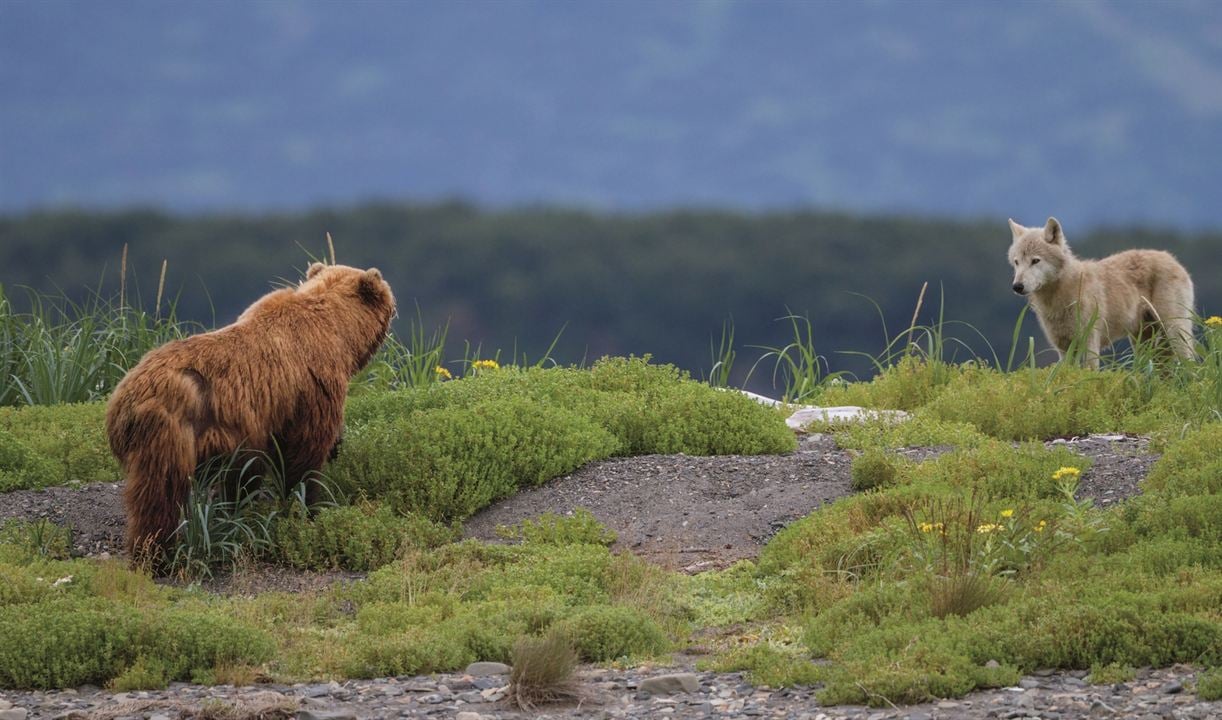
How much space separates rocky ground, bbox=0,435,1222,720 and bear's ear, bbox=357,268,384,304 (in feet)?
5.02

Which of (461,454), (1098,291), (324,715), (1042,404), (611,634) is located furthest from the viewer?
(1098,291)

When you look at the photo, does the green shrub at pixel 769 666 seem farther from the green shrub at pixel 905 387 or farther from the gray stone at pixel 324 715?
the green shrub at pixel 905 387

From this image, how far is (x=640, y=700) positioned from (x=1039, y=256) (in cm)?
821

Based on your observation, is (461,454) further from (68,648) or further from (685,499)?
(68,648)

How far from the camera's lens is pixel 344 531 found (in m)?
8.52

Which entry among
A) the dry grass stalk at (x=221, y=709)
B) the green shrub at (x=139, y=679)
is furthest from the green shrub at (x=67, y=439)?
the dry grass stalk at (x=221, y=709)

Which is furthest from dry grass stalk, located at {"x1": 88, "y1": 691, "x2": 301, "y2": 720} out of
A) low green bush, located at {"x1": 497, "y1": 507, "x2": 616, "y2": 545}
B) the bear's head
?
the bear's head

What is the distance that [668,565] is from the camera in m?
8.19

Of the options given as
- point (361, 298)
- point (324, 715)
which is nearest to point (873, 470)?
point (361, 298)

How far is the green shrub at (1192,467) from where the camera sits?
7.67 metres

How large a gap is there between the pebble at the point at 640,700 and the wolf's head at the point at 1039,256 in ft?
24.3

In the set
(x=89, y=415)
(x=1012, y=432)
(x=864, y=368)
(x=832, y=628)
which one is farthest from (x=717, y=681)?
(x=864, y=368)

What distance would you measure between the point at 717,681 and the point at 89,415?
22.2 feet

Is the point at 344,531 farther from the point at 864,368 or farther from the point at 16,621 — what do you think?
the point at 864,368
